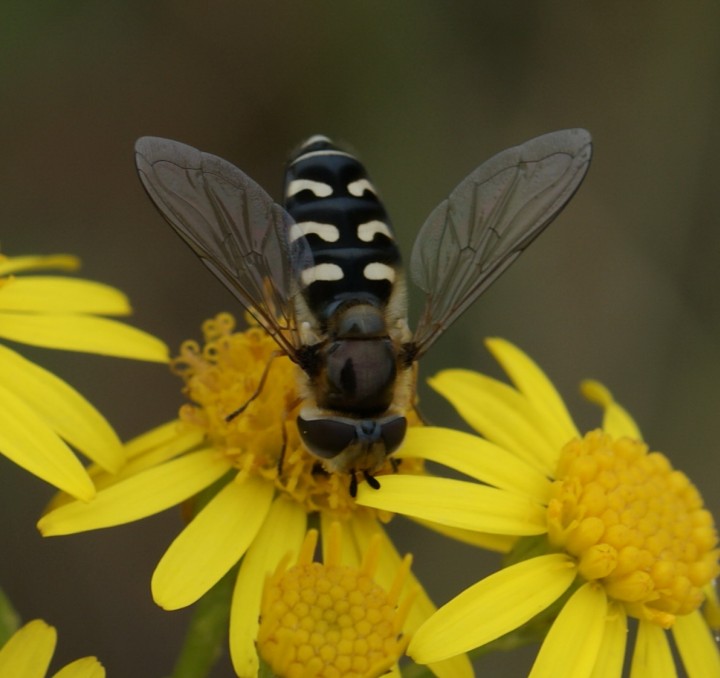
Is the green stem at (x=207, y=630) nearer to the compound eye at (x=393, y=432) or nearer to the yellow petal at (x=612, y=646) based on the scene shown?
the compound eye at (x=393, y=432)

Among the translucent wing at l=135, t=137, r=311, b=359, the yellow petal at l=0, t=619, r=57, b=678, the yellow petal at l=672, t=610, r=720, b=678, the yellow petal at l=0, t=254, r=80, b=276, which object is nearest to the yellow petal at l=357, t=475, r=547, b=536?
the translucent wing at l=135, t=137, r=311, b=359

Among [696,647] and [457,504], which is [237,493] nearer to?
[457,504]

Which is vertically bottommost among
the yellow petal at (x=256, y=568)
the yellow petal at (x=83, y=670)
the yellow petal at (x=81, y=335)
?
the yellow petal at (x=83, y=670)

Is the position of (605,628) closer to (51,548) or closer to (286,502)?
(286,502)

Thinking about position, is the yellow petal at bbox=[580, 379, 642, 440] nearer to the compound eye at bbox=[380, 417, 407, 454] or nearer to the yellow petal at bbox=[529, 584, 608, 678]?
the yellow petal at bbox=[529, 584, 608, 678]

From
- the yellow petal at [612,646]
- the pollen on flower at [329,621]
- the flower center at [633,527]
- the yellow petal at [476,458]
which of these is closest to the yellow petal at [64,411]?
the pollen on flower at [329,621]

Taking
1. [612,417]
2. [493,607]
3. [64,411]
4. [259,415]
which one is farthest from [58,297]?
[612,417]

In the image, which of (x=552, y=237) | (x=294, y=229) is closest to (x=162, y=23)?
(x=552, y=237)
